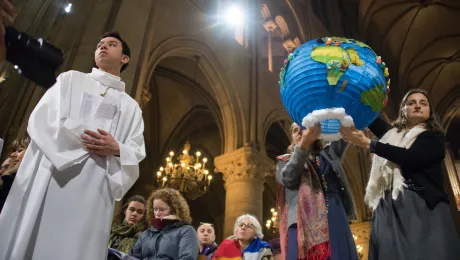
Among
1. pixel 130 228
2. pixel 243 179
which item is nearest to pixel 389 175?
pixel 130 228

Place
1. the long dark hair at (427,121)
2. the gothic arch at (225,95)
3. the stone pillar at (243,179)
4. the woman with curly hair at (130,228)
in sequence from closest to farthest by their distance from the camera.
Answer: the long dark hair at (427,121) → the woman with curly hair at (130,228) → the stone pillar at (243,179) → the gothic arch at (225,95)

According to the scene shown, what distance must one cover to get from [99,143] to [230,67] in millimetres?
8711

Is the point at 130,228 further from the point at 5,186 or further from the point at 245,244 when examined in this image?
the point at 5,186

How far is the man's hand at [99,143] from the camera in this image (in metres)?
1.78

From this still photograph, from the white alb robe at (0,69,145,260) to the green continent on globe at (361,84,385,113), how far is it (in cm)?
113

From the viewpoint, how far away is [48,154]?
1688 mm

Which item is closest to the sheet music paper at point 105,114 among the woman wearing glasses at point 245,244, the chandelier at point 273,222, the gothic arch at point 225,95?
the woman wearing glasses at point 245,244

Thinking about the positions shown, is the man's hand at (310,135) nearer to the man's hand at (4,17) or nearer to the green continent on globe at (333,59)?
the green continent on globe at (333,59)

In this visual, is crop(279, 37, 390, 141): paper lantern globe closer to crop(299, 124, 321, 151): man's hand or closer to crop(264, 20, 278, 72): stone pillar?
crop(299, 124, 321, 151): man's hand

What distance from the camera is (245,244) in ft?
13.2

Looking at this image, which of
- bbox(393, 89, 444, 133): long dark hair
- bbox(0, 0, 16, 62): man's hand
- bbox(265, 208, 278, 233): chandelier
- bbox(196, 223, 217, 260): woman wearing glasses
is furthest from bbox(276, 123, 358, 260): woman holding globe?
bbox(265, 208, 278, 233): chandelier

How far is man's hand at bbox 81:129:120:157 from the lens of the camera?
178 centimetres

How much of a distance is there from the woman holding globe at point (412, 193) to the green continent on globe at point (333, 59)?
287 millimetres

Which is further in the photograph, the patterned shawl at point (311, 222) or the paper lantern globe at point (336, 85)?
the patterned shawl at point (311, 222)
